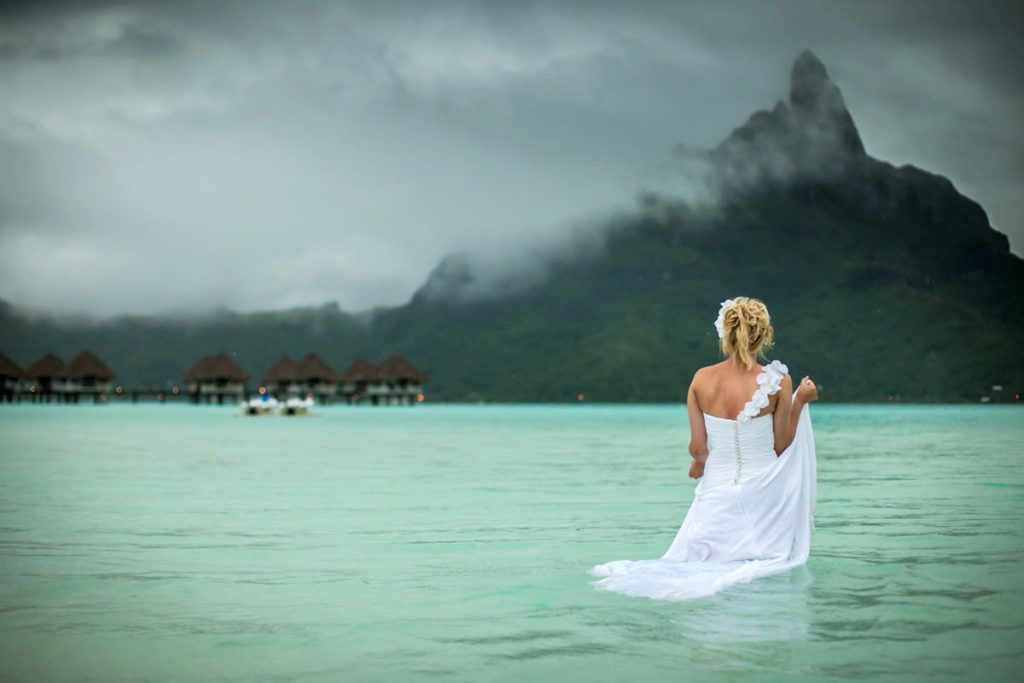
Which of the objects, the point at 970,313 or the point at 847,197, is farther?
the point at 847,197

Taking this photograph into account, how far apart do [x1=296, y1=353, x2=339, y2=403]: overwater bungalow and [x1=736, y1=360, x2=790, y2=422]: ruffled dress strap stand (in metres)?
120

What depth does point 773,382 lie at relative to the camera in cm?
672

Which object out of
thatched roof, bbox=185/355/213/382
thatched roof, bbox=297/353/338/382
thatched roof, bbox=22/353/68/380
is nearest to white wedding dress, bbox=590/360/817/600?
thatched roof, bbox=297/353/338/382

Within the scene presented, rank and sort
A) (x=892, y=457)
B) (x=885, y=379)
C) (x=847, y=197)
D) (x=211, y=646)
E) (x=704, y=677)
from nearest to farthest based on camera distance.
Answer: (x=704, y=677) → (x=211, y=646) → (x=892, y=457) → (x=885, y=379) → (x=847, y=197)

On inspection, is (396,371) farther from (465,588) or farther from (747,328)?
(747,328)

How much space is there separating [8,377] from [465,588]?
4984 inches

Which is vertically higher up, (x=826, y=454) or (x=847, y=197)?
(x=847, y=197)

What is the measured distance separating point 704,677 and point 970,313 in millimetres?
166732

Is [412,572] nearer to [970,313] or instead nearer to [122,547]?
[122,547]

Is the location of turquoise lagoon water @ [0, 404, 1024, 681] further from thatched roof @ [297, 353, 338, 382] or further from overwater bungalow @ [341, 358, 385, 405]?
overwater bungalow @ [341, 358, 385, 405]

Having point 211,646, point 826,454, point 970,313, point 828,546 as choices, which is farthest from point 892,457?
point 970,313

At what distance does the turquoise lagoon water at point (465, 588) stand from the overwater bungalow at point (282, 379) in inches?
4227

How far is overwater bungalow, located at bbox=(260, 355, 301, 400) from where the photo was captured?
122 metres

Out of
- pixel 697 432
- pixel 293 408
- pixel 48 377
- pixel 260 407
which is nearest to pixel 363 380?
pixel 48 377
